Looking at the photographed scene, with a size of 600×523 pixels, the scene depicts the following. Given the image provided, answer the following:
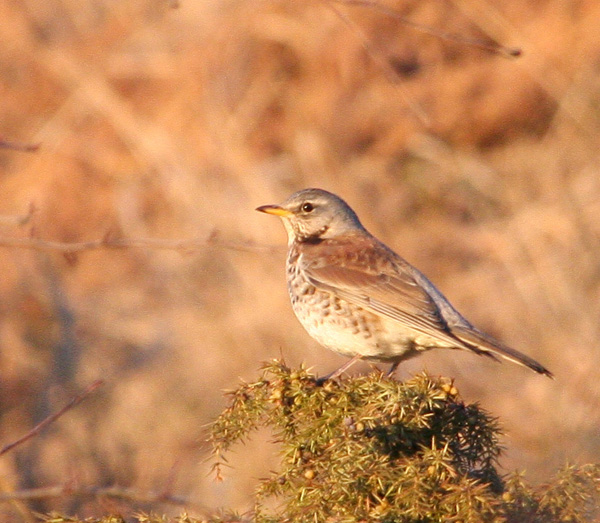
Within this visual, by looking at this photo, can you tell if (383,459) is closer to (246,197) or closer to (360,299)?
(360,299)

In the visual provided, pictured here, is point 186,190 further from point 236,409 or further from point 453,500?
point 453,500

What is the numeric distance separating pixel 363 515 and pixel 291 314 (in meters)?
6.15

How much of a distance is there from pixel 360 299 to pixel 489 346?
32.8 inches

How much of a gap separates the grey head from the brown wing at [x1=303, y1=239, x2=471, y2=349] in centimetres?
18

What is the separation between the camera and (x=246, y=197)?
9.53 m

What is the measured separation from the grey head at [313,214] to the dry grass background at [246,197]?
7.34 feet

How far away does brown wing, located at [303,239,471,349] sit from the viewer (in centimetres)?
493

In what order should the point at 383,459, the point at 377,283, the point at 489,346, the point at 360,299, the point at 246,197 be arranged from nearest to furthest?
1. the point at 383,459
2. the point at 489,346
3. the point at 360,299
4. the point at 377,283
5. the point at 246,197

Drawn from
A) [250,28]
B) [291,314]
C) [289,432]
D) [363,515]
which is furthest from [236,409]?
[250,28]

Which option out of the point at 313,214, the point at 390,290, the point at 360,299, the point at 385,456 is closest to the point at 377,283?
the point at 390,290

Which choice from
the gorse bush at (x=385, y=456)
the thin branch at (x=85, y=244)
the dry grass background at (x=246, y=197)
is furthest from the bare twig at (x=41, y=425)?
the dry grass background at (x=246, y=197)

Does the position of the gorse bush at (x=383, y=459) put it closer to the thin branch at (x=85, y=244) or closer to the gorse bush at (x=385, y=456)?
the gorse bush at (x=385, y=456)

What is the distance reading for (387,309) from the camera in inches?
→ 200

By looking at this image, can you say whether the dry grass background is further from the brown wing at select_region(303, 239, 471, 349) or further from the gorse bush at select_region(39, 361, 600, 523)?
the gorse bush at select_region(39, 361, 600, 523)
